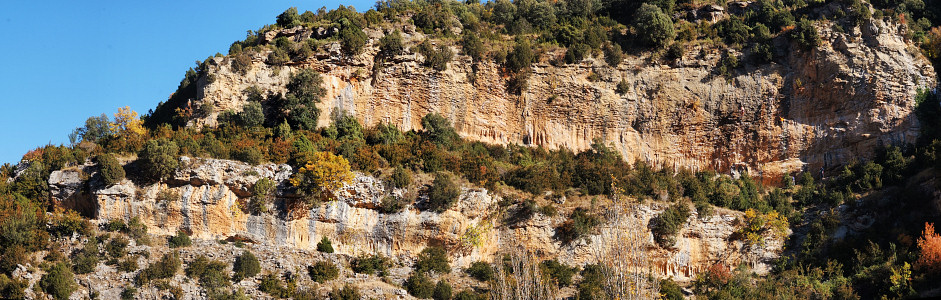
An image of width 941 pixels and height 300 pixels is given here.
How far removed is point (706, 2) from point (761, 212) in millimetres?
14983

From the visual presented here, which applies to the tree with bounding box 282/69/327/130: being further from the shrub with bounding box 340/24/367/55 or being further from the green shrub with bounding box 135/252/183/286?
the green shrub with bounding box 135/252/183/286

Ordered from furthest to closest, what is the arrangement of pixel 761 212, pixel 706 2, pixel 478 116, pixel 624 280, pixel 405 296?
pixel 706 2 < pixel 478 116 < pixel 761 212 < pixel 405 296 < pixel 624 280

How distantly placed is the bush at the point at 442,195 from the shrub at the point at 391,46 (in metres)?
8.65

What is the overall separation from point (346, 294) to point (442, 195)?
5.89 m

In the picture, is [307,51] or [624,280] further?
[307,51]

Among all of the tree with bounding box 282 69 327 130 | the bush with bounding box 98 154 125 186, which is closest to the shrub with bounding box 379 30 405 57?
the tree with bounding box 282 69 327 130

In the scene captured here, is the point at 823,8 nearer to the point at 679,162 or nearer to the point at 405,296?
the point at 679,162

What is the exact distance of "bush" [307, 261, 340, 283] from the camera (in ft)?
103

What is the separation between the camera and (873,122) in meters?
39.7

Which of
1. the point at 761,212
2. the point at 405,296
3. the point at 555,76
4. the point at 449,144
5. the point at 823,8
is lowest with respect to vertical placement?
the point at 405,296

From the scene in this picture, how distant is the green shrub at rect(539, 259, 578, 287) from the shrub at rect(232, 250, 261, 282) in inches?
434

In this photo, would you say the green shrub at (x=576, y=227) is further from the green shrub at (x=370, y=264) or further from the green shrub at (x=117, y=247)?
the green shrub at (x=117, y=247)

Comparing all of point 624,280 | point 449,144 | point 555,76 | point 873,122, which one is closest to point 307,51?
point 449,144

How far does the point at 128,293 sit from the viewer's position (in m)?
A: 29.1
